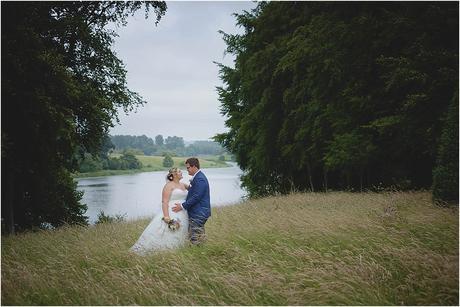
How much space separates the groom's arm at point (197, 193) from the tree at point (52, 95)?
10.6 feet

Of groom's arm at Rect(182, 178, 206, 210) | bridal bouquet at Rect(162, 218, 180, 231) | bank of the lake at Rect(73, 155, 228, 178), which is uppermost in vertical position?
groom's arm at Rect(182, 178, 206, 210)

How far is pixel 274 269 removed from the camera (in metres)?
4.49

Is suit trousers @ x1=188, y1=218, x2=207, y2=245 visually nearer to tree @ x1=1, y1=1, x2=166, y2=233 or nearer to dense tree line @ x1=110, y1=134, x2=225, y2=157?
tree @ x1=1, y1=1, x2=166, y2=233

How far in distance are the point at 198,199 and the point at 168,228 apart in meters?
0.79

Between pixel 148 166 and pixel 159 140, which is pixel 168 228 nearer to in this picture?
pixel 148 166

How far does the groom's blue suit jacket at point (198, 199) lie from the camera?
6016mm

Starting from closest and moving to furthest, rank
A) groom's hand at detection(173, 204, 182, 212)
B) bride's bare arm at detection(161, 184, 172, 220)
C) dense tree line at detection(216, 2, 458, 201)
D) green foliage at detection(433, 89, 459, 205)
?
bride's bare arm at detection(161, 184, 172, 220) → groom's hand at detection(173, 204, 182, 212) → green foliage at detection(433, 89, 459, 205) → dense tree line at detection(216, 2, 458, 201)

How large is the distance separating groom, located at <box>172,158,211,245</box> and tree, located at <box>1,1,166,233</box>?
126 inches

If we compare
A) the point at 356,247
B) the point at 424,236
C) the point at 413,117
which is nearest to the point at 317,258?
the point at 356,247

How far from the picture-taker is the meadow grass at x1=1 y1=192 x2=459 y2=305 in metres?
3.87

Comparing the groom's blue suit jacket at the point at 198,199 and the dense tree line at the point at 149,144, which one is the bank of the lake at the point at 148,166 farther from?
the groom's blue suit jacket at the point at 198,199

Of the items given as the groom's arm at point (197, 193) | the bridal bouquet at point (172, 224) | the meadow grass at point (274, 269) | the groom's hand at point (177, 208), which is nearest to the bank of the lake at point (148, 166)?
the groom's hand at point (177, 208)

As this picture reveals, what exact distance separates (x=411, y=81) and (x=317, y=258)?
827cm

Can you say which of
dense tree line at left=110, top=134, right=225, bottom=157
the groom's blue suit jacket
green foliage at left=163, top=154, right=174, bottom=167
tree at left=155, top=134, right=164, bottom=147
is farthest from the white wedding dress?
tree at left=155, top=134, right=164, bottom=147
